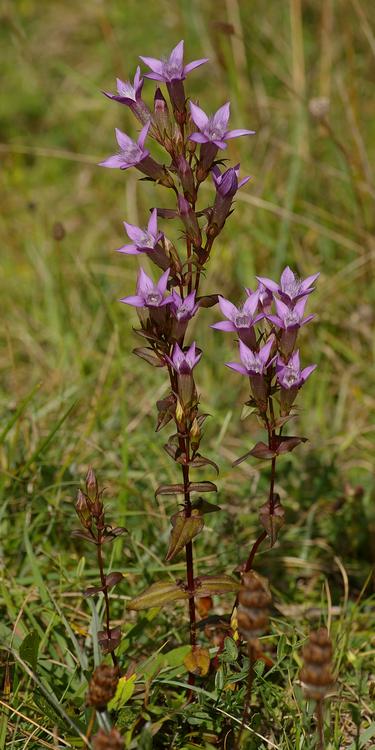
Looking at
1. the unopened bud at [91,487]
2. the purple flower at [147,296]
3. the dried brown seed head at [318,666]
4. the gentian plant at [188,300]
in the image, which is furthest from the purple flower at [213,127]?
the dried brown seed head at [318,666]

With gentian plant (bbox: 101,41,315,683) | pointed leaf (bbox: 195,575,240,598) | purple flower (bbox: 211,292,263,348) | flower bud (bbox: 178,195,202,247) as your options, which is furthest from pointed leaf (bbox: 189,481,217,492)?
flower bud (bbox: 178,195,202,247)

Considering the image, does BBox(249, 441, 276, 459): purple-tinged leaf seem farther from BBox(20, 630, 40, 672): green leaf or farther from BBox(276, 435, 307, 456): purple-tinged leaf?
BBox(20, 630, 40, 672): green leaf

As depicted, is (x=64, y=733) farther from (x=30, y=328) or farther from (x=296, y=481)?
(x=30, y=328)

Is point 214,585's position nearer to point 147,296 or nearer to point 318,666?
point 318,666

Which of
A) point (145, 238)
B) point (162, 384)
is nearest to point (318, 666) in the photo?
point (145, 238)

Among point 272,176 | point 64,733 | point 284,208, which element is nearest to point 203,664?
point 64,733

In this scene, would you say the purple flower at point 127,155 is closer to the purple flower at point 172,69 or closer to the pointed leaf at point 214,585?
the purple flower at point 172,69

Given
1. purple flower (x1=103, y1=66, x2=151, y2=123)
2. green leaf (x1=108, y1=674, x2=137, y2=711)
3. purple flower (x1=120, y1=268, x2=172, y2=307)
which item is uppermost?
purple flower (x1=103, y1=66, x2=151, y2=123)
